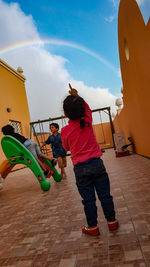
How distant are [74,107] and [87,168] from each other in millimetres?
542

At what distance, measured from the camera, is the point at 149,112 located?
452cm

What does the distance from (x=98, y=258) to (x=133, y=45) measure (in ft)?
15.5

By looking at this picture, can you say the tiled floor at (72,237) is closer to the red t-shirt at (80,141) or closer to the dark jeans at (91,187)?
the dark jeans at (91,187)

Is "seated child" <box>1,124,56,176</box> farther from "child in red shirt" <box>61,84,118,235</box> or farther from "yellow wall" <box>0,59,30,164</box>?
"yellow wall" <box>0,59,30,164</box>

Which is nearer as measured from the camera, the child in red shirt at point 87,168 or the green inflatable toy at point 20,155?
the child in red shirt at point 87,168

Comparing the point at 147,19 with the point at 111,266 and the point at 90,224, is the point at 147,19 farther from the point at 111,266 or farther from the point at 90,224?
the point at 111,266

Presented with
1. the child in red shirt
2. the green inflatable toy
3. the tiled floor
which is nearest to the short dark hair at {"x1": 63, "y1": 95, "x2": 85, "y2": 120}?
the child in red shirt

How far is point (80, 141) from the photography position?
6.12 ft

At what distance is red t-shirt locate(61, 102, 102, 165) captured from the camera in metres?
1.83

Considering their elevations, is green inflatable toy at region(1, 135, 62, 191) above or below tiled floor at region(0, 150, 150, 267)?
above

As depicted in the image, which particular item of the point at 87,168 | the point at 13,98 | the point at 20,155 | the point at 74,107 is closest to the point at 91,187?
the point at 87,168

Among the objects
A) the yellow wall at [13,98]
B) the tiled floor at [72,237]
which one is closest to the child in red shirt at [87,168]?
the tiled floor at [72,237]

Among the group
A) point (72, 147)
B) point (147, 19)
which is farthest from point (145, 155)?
point (72, 147)

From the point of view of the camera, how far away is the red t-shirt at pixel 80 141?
6.01ft
